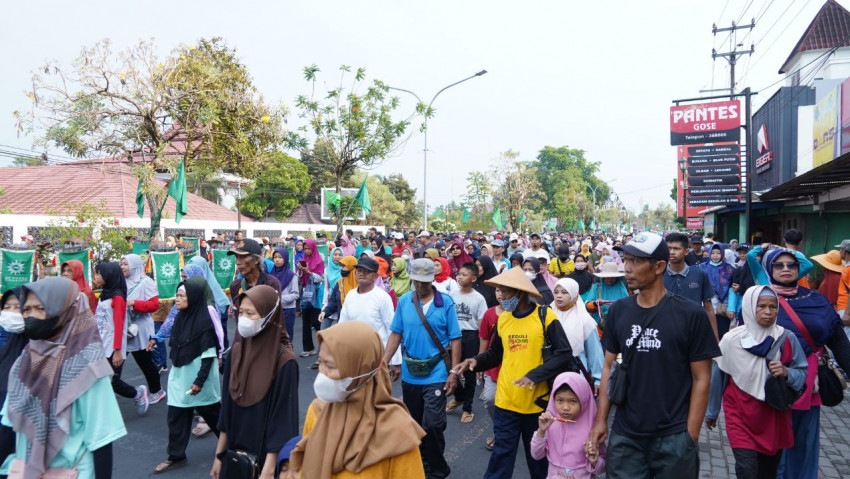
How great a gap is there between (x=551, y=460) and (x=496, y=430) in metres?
0.50

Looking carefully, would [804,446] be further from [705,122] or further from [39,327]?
[705,122]

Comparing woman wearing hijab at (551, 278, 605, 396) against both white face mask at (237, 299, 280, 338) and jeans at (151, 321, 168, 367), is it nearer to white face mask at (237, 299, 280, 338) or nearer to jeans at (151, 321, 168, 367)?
white face mask at (237, 299, 280, 338)

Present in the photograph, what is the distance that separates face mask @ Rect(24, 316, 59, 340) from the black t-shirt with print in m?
3.10

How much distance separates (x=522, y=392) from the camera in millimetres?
3707

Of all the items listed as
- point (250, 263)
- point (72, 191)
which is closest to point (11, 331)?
point (250, 263)

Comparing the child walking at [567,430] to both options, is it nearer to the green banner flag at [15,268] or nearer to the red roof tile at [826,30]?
the green banner flag at [15,268]

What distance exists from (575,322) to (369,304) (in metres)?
1.90

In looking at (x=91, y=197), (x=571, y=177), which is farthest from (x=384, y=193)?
(x=571, y=177)

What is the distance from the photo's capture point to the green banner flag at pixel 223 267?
13031mm

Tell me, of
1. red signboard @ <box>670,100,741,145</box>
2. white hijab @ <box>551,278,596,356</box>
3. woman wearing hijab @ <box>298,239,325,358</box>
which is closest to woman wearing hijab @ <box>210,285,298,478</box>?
white hijab @ <box>551,278,596,356</box>

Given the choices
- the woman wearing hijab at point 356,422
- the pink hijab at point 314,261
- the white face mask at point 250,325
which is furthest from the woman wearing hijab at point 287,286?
the woman wearing hijab at point 356,422

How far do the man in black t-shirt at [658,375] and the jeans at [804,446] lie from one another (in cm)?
143

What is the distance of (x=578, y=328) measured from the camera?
4.60 meters

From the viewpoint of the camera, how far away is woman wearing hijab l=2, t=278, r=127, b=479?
2900 millimetres
